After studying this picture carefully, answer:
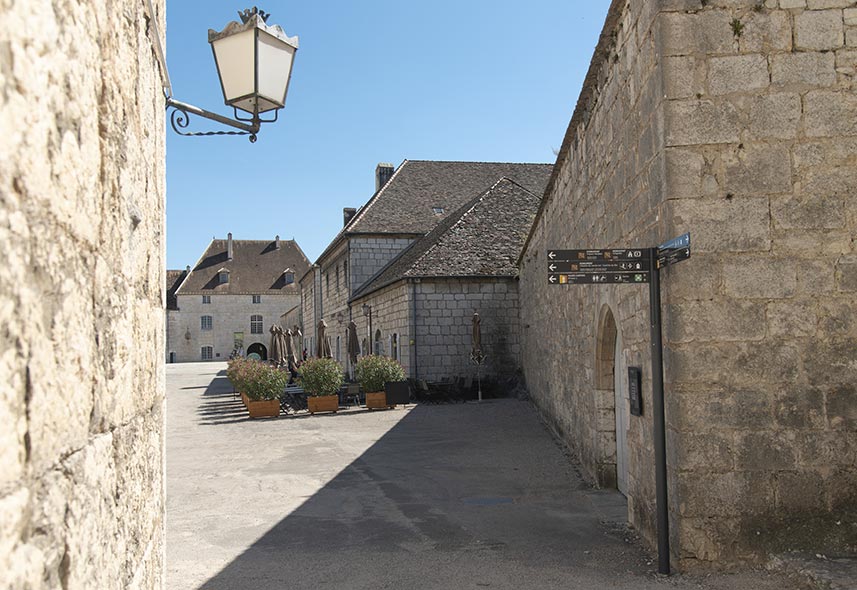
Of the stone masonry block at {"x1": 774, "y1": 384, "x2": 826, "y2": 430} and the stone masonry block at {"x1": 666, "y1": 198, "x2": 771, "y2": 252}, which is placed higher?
the stone masonry block at {"x1": 666, "y1": 198, "x2": 771, "y2": 252}

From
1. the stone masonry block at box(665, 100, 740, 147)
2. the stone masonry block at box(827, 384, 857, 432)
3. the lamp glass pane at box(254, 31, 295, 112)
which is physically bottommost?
the stone masonry block at box(827, 384, 857, 432)

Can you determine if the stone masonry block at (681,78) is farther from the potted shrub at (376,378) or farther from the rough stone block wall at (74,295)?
the potted shrub at (376,378)

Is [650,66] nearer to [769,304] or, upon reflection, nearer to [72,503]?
[769,304]

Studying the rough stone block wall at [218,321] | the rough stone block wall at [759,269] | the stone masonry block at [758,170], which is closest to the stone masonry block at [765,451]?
the rough stone block wall at [759,269]

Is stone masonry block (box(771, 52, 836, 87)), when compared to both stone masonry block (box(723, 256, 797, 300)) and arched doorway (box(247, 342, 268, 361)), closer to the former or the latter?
stone masonry block (box(723, 256, 797, 300))

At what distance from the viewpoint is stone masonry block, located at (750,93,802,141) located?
5238 mm

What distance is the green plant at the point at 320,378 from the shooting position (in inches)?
679

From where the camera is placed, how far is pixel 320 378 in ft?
56.6

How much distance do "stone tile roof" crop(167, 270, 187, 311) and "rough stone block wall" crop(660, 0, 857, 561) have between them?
2143 inches

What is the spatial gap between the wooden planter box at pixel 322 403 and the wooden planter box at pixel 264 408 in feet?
2.52

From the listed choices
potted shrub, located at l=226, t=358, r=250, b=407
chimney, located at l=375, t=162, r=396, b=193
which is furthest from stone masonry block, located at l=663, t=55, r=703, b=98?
chimney, located at l=375, t=162, r=396, b=193

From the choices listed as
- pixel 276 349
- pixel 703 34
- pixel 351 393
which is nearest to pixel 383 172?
pixel 276 349

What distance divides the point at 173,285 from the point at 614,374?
57.0 meters

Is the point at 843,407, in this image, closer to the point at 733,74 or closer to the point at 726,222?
the point at 726,222
